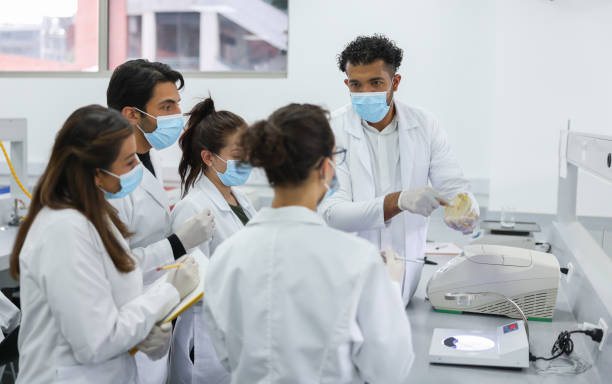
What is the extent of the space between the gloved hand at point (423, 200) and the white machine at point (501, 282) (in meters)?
0.27

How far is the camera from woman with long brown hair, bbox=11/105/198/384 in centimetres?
112

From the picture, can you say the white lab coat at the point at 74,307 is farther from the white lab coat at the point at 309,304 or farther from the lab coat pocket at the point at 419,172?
the lab coat pocket at the point at 419,172

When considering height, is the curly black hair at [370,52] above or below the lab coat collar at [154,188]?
above

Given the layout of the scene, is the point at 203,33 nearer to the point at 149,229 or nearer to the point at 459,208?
the point at 149,229

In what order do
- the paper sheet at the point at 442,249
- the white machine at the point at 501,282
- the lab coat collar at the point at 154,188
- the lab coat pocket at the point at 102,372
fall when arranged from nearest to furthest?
1. the lab coat pocket at the point at 102,372
2. the lab coat collar at the point at 154,188
3. the white machine at the point at 501,282
4. the paper sheet at the point at 442,249

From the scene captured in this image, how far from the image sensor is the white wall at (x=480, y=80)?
3.40m

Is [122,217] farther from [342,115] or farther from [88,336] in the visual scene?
[342,115]

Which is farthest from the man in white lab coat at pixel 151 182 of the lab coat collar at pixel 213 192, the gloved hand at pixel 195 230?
the lab coat collar at pixel 213 192

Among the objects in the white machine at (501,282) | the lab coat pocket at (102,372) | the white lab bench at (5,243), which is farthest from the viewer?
the white lab bench at (5,243)

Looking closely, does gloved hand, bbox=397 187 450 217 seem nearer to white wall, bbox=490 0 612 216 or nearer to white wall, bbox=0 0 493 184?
white wall, bbox=490 0 612 216

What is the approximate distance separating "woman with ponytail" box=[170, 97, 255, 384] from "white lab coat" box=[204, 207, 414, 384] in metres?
0.58

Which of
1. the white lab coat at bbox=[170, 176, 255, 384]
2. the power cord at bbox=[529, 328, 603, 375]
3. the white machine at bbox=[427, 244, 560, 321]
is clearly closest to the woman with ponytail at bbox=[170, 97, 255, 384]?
the white lab coat at bbox=[170, 176, 255, 384]

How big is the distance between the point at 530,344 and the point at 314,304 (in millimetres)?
920

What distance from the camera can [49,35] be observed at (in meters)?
4.57
